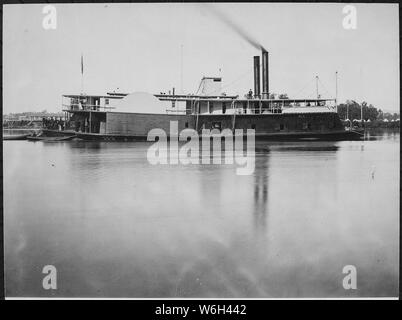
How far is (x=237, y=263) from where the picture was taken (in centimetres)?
491

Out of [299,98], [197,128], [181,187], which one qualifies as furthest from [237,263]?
[299,98]

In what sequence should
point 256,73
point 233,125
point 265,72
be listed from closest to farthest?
point 265,72
point 256,73
point 233,125

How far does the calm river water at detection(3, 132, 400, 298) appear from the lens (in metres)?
4.85

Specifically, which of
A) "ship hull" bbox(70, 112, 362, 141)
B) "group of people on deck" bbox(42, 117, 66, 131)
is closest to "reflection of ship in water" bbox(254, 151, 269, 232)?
"ship hull" bbox(70, 112, 362, 141)

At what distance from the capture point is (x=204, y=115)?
8.08 m

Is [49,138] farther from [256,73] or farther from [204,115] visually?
[256,73]

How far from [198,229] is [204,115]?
3.47 metres

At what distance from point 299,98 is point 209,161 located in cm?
248

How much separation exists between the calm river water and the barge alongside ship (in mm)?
1418

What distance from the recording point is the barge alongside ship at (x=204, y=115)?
23.6 ft

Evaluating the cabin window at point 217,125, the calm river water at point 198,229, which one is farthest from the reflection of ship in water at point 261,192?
the cabin window at point 217,125

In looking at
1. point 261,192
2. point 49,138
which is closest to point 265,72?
point 261,192

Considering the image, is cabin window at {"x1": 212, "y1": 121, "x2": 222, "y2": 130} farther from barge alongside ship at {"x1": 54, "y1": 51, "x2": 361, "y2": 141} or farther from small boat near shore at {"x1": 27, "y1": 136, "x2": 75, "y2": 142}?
small boat near shore at {"x1": 27, "y1": 136, "x2": 75, "y2": 142}

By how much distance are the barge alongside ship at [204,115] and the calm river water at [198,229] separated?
142 centimetres
